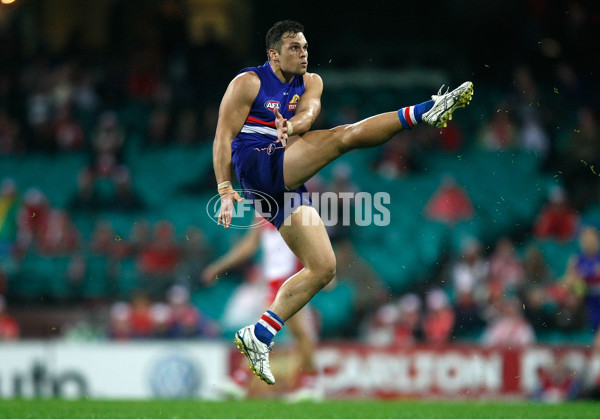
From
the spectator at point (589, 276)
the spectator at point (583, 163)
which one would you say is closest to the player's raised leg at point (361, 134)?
the spectator at point (589, 276)

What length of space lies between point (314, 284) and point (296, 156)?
105 centimetres

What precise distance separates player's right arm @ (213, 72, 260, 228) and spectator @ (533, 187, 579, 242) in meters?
8.81

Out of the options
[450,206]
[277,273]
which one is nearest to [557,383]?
[277,273]

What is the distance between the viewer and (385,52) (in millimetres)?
19766

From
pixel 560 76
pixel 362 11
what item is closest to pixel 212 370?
pixel 560 76

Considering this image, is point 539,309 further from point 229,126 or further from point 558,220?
point 229,126

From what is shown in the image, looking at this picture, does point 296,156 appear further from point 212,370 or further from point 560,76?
point 560,76

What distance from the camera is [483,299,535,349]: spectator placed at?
12289 mm

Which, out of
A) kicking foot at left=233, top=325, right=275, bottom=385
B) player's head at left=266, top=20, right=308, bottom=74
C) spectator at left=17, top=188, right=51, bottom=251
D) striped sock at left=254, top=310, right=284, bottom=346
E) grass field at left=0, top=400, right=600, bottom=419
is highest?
spectator at left=17, top=188, right=51, bottom=251

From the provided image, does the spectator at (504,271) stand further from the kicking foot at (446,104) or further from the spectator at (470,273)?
the kicking foot at (446,104)

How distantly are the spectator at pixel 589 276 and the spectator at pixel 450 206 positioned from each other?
10.5ft

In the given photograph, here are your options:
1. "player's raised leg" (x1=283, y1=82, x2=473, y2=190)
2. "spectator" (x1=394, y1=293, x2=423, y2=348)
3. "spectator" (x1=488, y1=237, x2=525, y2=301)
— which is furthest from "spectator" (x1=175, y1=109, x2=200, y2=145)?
"player's raised leg" (x1=283, y1=82, x2=473, y2=190)

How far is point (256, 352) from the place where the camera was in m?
7.14

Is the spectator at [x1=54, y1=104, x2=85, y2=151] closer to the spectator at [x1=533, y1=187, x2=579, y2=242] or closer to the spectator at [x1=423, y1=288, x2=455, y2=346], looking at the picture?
the spectator at [x1=423, y1=288, x2=455, y2=346]
